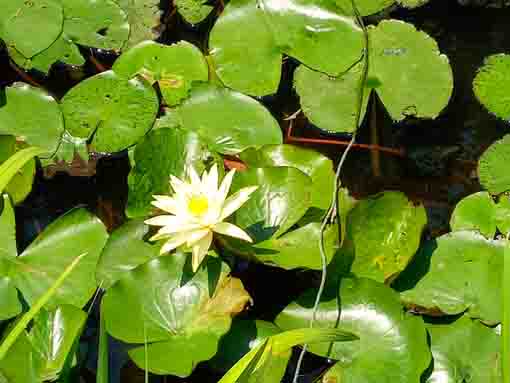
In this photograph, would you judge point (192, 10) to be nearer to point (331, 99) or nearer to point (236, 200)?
point (331, 99)

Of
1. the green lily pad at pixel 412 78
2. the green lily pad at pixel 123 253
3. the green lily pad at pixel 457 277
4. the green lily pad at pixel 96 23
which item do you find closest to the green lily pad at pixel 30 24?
the green lily pad at pixel 96 23

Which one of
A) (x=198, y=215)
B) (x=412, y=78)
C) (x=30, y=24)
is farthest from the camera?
(x=30, y=24)

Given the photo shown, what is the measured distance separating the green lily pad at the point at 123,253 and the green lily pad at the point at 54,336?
127mm

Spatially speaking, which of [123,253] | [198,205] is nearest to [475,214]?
[198,205]

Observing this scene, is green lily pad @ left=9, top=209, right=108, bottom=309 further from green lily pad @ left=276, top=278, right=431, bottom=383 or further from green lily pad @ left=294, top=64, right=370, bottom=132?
green lily pad @ left=294, top=64, right=370, bottom=132

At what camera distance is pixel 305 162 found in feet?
6.68

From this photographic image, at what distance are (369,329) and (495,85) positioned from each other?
107 cm

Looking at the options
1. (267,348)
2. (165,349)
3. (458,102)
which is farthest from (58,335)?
(458,102)

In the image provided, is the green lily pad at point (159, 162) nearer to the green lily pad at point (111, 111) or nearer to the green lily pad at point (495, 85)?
the green lily pad at point (111, 111)

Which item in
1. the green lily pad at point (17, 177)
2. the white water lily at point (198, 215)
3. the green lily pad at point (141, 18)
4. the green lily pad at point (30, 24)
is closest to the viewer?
the white water lily at point (198, 215)

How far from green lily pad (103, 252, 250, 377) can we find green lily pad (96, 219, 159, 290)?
4.1 inches

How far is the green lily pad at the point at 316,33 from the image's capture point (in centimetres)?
235

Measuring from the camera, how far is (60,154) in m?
2.36

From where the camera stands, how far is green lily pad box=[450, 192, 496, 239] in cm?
210
